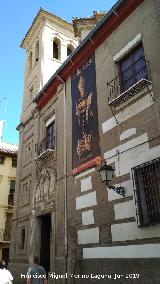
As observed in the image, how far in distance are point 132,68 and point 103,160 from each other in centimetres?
302

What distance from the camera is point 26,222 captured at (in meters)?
14.1

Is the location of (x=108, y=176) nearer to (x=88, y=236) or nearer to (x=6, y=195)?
(x=88, y=236)

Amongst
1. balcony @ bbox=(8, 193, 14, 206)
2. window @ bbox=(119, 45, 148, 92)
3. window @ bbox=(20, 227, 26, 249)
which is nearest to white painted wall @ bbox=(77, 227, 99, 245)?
window @ bbox=(119, 45, 148, 92)

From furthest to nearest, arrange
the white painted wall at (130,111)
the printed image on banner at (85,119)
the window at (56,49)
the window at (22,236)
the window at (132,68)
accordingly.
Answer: the window at (56,49)
the window at (22,236)
the printed image on banner at (85,119)
the window at (132,68)
the white painted wall at (130,111)

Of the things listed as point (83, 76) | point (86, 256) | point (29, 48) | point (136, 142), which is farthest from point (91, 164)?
point (29, 48)

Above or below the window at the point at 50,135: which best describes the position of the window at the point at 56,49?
above

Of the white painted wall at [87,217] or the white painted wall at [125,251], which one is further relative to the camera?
the white painted wall at [87,217]

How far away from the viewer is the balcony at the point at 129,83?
825cm

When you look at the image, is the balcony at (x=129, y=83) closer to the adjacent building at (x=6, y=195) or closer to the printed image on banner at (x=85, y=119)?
the printed image on banner at (x=85, y=119)

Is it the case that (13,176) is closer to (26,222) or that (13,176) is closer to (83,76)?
(26,222)

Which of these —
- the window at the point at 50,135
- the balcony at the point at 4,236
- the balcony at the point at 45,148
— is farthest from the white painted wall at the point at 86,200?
the balcony at the point at 4,236

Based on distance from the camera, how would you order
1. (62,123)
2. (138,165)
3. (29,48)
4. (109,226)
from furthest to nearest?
(29,48) < (62,123) < (109,226) < (138,165)

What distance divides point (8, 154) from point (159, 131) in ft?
68.1

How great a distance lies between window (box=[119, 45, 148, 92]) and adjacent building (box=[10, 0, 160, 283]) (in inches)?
1.3
